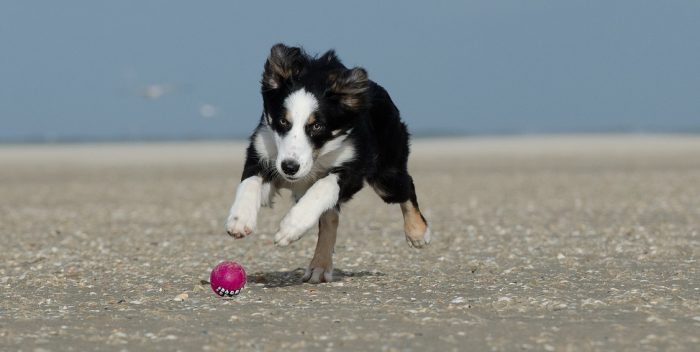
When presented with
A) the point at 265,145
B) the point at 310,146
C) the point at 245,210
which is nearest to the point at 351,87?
the point at 310,146

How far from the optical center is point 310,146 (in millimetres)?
7512

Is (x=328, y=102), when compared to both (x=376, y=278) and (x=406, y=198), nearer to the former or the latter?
(x=406, y=198)

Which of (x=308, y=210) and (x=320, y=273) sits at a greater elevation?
(x=308, y=210)

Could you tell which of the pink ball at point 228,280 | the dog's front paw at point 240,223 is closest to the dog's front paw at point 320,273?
the pink ball at point 228,280

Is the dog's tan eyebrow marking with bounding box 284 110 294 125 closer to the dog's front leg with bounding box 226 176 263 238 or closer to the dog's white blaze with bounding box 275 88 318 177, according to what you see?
the dog's white blaze with bounding box 275 88 318 177

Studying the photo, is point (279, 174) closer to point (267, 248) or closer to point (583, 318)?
point (583, 318)

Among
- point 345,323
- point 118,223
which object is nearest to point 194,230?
point 118,223

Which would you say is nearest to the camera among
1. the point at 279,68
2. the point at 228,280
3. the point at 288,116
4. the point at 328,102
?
the point at 288,116

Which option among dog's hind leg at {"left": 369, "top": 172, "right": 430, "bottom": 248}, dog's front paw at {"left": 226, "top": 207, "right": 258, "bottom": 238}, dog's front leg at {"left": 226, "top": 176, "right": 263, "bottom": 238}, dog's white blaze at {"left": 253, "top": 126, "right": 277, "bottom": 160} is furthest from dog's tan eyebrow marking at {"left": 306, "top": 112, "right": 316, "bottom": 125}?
dog's hind leg at {"left": 369, "top": 172, "right": 430, "bottom": 248}

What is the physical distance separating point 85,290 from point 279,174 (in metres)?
1.92

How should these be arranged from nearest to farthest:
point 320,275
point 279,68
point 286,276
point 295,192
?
point 279,68
point 295,192
point 320,275
point 286,276

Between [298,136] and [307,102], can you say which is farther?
[307,102]

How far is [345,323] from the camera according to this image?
259 inches

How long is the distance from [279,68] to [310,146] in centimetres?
76
